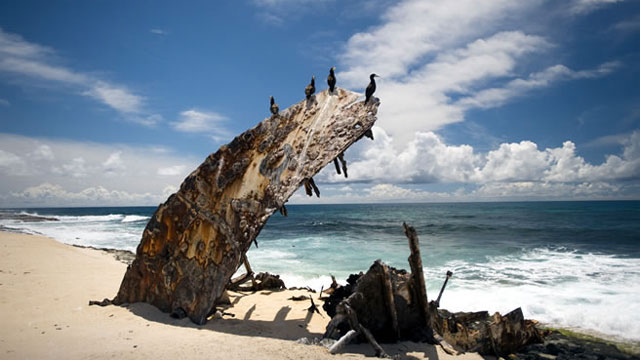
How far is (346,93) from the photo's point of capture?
523 cm

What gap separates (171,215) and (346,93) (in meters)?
3.32

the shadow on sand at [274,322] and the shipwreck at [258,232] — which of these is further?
the shipwreck at [258,232]

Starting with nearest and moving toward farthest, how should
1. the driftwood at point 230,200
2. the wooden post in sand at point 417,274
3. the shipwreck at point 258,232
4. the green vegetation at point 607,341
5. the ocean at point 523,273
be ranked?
the wooden post in sand at point 417,274, the shipwreck at point 258,232, the driftwood at point 230,200, the green vegetation at point 607,341, the ocean at point 523,273

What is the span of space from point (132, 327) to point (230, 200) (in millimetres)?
2071

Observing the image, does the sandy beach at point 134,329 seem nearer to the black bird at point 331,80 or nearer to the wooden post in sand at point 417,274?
the wooden post in sand at point 417,274

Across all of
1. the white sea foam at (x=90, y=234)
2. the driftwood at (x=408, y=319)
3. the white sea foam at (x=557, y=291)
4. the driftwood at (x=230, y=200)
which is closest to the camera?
the driftwood at (x=408, y=319)

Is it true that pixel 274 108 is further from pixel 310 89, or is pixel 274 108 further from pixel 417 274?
pixel 417 274

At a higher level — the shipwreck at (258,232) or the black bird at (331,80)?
the black bird at (331,80)

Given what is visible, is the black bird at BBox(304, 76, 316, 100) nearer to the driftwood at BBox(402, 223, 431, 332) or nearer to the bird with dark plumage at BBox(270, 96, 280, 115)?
the bird with dark plumage at BBox(270, 96, 280, 115)

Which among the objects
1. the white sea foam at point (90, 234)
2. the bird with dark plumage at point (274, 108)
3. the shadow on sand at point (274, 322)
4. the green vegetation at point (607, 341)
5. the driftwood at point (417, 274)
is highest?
the bird with dark plumage at point (274, 108)

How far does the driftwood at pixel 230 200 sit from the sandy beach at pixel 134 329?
42 centimetres

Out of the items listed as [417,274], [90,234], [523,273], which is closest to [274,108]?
[417,274]

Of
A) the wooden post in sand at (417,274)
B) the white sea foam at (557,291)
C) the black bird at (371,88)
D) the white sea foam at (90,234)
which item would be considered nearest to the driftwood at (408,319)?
the wooden post in sand at (417,274)

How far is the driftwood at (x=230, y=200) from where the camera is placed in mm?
4711
